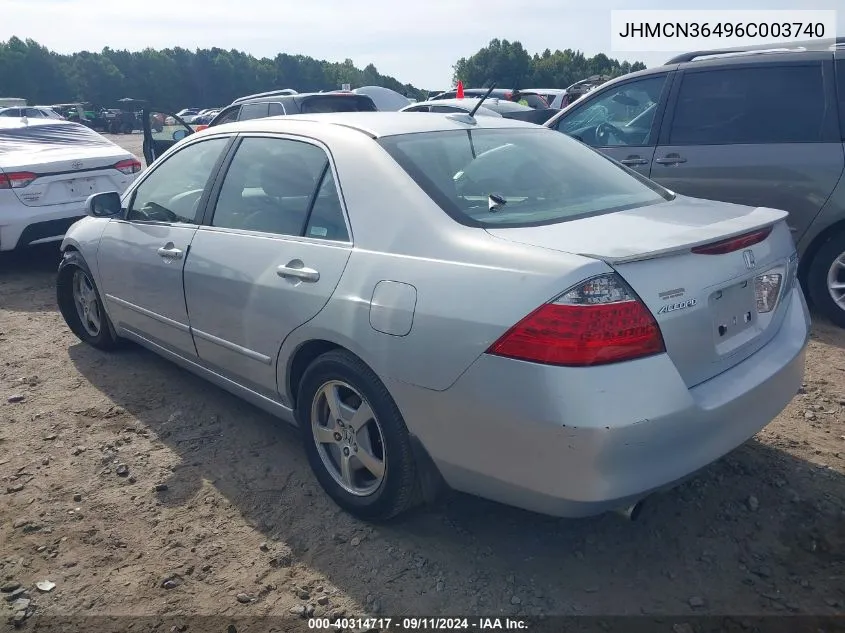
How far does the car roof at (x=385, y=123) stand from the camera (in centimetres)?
307

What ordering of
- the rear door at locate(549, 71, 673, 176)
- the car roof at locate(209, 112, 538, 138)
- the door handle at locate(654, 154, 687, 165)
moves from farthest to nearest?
the rear door at locate(549, 71, 673, 176), the door handle at locate(654, 154, 687, 165), the car roof at locate(209, 112, 538, 138)

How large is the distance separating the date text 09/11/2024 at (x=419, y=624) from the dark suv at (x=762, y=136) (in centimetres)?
371

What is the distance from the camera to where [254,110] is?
1062 centimetres

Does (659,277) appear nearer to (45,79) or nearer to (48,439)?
(48,439)

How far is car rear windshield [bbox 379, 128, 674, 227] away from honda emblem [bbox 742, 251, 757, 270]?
498 millimetres

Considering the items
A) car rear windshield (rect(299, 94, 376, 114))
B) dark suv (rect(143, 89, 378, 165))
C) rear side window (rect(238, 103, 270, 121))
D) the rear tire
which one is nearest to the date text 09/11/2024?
the rear tire

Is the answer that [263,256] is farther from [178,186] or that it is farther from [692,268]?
[692,268]

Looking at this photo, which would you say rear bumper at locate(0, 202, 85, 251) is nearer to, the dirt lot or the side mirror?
the side mirror

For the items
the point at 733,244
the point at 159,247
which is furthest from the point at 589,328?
the point at 159,247

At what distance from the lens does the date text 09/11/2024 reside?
2.31 metres

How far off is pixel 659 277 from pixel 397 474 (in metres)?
1.14

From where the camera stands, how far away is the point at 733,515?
2.81 m

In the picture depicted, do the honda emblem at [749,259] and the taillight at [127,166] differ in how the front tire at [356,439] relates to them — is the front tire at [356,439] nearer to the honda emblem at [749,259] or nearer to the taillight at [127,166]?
the honda emblem at [749,259]

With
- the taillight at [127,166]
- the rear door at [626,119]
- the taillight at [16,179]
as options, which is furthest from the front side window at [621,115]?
the taillight at [16,179]
